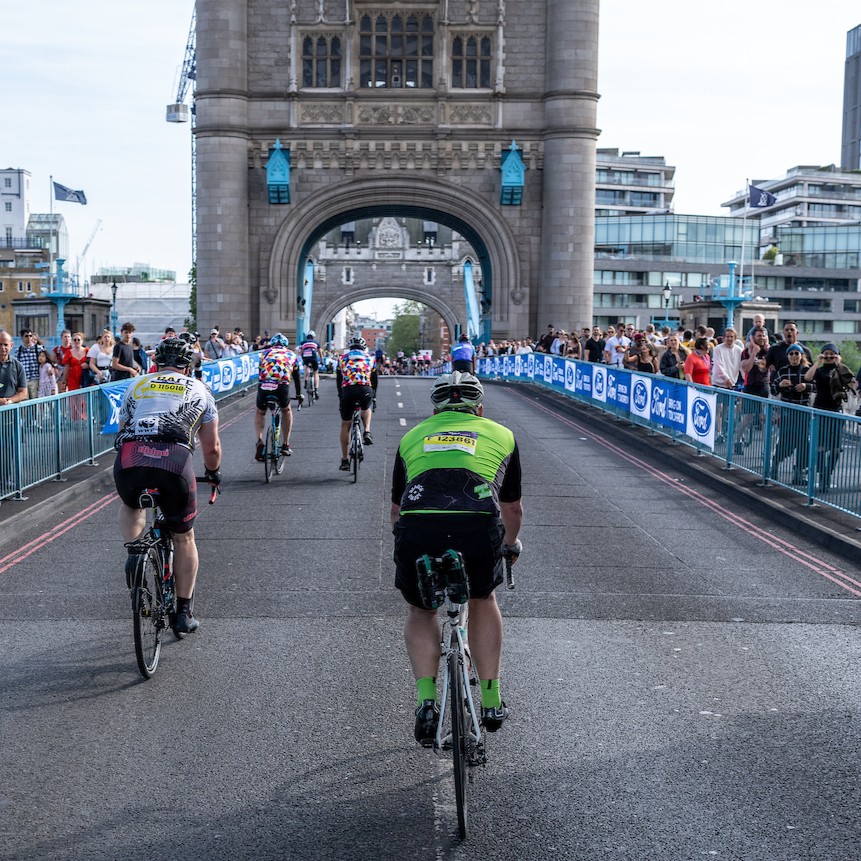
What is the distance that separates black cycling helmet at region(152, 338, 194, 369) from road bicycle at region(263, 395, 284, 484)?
7046mm

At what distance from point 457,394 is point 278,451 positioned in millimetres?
9697

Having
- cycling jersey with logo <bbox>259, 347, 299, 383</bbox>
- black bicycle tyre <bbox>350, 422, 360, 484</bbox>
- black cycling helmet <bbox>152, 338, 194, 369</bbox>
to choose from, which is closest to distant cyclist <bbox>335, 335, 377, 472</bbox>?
black bicycle tyre <bbox>350, 422, 360, 484</bbox>

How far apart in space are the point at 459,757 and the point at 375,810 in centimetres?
59

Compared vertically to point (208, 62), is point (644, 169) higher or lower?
higher

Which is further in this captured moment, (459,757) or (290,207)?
(290,207)

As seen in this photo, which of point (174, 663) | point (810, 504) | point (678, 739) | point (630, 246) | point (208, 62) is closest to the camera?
point (678, 739)

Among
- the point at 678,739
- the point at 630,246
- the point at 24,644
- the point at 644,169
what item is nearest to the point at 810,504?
the point at 678,739

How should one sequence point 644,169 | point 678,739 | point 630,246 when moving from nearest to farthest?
point 678,739
point 630,246
point 644,169

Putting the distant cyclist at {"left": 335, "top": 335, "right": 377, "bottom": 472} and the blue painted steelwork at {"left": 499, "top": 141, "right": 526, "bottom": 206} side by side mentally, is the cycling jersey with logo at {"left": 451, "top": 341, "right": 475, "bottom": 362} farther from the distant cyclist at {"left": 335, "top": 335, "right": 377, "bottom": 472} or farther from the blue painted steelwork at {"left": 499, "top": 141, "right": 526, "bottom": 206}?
the blue painted steelwork at {"left": 499, "top": 141, "right": 526, "bottom": 206}

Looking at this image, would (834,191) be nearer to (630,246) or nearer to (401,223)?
(630,246)

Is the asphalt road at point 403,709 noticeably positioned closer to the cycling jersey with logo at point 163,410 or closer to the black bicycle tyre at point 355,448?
the cycling jersey with logo at point 163,410

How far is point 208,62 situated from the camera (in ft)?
135

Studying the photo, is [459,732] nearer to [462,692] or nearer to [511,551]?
[462,692]

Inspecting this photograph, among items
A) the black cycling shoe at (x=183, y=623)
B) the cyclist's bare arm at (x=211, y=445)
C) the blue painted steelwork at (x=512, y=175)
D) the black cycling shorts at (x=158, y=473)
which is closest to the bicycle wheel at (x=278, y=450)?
the cyclist's bare arm at (x=211, y=445)
